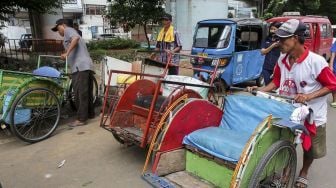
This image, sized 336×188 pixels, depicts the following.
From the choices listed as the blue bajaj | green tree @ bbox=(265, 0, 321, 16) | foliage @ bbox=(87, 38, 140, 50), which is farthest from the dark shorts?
green tree @ bbox=(265, 0, 321, 16)

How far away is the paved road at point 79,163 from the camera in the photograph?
374cm

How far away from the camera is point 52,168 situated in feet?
13.5

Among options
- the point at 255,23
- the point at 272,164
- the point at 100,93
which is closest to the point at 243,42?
the point at 255,23

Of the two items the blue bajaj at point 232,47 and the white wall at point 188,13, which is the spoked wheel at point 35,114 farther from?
the white wall at point 188,13

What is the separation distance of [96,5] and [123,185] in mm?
42747

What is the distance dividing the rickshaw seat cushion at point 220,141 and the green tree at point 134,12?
30.9 ft

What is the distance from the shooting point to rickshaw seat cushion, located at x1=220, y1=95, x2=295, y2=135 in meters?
3.11

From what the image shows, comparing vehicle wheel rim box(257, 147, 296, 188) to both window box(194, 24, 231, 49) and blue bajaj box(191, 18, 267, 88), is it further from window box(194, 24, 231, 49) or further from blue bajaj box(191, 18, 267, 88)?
window box(194, 24, 231, 49)

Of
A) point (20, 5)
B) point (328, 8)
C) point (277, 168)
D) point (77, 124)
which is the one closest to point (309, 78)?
point (277, 168)

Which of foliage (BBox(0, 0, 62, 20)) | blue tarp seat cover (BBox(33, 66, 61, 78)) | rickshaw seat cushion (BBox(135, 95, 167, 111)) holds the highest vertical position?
foliage (BBox(0, 0, 62, 20))

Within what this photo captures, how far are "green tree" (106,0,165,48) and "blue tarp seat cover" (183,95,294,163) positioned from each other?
30.1ft

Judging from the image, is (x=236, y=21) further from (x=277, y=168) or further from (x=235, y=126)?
(x=277, y=168)

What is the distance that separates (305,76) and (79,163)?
286cm

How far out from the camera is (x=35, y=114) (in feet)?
16.4
